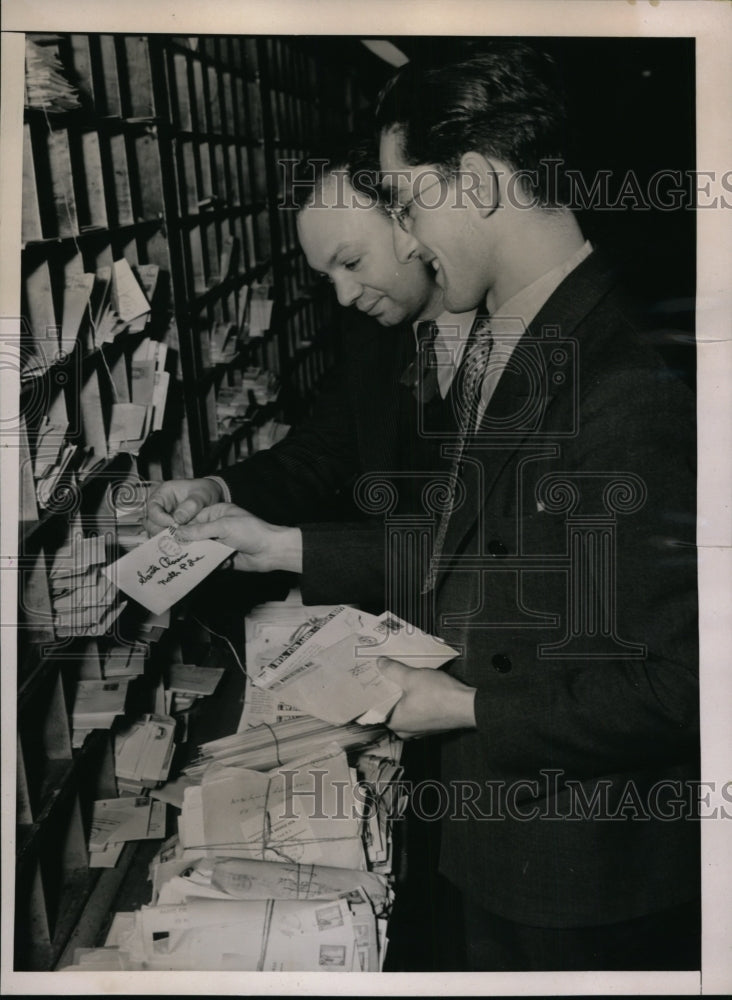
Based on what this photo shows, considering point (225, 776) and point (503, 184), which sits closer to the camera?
point (503, 184)

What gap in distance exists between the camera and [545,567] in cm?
134

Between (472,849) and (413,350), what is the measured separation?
2.99 ft

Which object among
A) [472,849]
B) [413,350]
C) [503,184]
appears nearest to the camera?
[503,184]

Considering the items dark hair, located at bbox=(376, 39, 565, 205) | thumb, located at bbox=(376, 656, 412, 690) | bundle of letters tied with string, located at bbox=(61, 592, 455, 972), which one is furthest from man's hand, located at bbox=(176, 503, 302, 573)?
dark hair, located at bbox=(376, 39, 565, 205)

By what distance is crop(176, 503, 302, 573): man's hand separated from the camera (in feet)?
5.12

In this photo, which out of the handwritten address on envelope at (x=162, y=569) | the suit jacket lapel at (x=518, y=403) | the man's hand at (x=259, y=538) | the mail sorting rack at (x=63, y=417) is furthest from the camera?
the man's hand at (x=259, y=538)

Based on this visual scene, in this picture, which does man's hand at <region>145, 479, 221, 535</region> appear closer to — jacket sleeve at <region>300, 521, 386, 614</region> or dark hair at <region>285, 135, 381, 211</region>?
jacket sleeve at <region>300, 521, 386, 614</region>

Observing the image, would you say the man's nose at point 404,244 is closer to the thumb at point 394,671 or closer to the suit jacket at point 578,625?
the suit jacket at point 578,625

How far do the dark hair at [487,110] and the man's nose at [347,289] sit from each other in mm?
273

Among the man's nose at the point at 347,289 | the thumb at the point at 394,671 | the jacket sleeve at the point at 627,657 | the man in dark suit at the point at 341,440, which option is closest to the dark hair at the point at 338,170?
the man in dark suit at the point at 341,440

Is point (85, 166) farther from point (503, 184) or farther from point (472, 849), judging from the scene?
point (472, 849)

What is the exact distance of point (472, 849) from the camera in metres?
1.41

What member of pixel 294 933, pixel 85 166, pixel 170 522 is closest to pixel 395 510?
pixel 170 522

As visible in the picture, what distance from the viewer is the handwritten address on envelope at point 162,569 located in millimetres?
1445
